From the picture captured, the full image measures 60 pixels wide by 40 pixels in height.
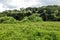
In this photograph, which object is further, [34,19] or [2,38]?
[34,19]

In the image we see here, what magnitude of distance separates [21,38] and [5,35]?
2233 mm

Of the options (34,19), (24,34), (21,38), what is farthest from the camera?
(34,19)

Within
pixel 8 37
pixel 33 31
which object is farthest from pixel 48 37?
pixel 8 37

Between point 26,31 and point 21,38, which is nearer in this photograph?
point 21,38

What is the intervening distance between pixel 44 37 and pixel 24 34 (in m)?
2.01

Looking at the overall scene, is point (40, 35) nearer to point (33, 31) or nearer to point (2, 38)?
point (33, 31)

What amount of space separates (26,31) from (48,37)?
275cm

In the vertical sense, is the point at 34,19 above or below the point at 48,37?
below

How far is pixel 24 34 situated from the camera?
21016 millimetres

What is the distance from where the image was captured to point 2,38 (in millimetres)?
20234

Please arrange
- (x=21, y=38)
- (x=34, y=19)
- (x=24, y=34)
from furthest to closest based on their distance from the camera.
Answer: (x=34, y=19) → (x=24, y=34) → (x=21, y=38)

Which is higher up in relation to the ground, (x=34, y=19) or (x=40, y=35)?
(x=40, y=35)

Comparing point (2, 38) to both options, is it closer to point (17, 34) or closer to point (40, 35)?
point (17, 34)

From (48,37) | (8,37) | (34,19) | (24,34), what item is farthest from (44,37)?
(34,19)
